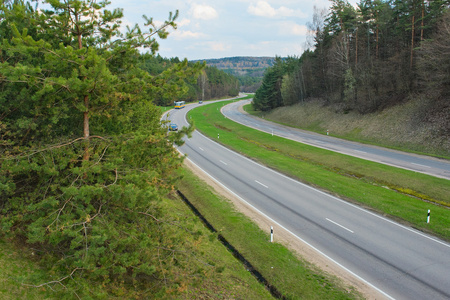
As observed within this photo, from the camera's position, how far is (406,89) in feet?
123

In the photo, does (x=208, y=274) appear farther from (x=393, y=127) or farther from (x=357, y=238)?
(x=393, y=127)

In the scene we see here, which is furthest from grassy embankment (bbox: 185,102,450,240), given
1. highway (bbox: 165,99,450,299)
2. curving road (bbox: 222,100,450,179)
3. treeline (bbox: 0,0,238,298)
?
treeline (bbox: 0,0,238,298)

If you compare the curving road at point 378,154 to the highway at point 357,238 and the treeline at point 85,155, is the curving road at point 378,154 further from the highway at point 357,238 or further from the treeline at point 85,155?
the treeline at point 85,155

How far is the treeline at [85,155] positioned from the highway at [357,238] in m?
7.40

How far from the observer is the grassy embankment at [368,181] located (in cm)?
1634

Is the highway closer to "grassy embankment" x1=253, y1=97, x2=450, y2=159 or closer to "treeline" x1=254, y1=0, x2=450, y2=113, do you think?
"grassy embankment" x1=253, y1=97, x2=450, y2=159

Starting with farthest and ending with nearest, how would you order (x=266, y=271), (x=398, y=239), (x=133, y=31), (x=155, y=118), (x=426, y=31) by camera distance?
(x=426, y=31), (x=155, y=118), (x=398, y=239), (x=266, y=271), (x=133, y=31)

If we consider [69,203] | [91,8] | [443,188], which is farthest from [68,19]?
[443,188]

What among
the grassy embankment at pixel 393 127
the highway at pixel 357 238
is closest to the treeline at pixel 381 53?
the grassy embankment at pixel 393 127

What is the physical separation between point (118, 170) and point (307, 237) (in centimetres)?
966

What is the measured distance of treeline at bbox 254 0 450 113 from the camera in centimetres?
3191

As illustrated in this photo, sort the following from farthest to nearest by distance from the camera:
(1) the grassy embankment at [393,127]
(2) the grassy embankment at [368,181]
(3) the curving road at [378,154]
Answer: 1. (1) the grassy embankment at [393,127]
2. (3) the curving road at [378,154]
3. (2) the grassy embankment at [368,181]

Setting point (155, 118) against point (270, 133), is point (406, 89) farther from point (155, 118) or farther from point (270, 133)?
point (155, 118)

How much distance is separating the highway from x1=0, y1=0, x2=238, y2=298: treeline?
7404 mm
